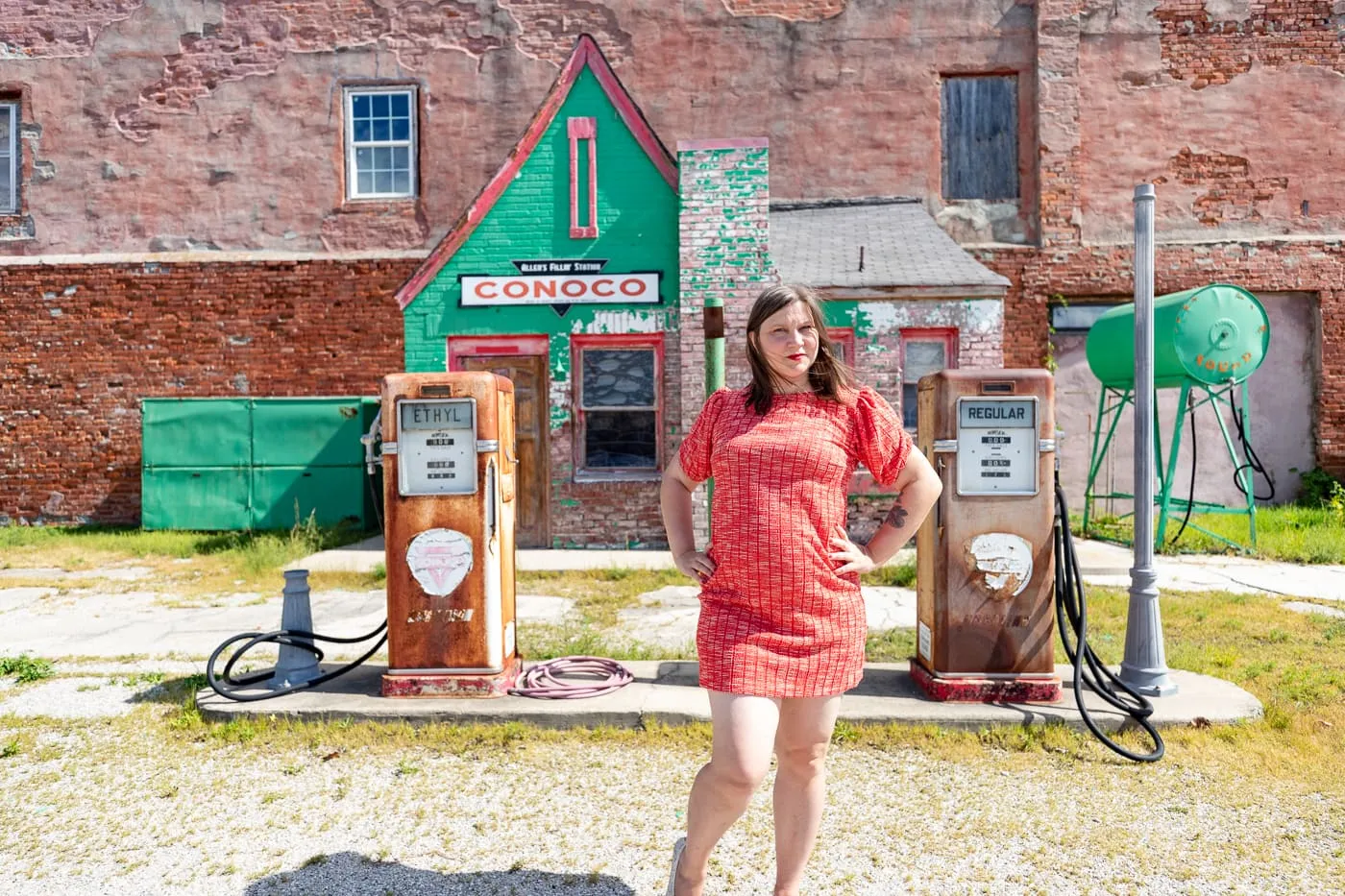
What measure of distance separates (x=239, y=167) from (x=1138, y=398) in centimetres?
1384

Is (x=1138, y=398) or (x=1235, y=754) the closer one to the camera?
(x=1235, y=754)

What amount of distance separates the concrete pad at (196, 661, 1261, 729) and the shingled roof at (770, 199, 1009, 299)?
658 cm

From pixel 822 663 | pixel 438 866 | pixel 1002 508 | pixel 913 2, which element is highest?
pixel 913 2

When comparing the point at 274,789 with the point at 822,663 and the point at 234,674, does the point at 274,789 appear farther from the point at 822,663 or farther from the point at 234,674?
the point at 822,663

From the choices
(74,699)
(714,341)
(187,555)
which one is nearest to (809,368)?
(714,341)

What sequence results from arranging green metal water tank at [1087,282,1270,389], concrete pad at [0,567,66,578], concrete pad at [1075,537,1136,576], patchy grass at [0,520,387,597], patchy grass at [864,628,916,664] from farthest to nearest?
green metal water tank at [1087,282,1270,389]
concrete pad at [0,567,66,578]
concrete pad at [1075,537,1136,576]
patchy grass at [0,520,387,597]
patchy grass at [864,628,916,664]

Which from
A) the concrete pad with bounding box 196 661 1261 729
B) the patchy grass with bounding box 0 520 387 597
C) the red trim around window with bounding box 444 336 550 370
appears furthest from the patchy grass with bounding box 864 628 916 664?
the red trim around window with bounding box 444 336 550 370

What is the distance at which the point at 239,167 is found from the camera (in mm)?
14234

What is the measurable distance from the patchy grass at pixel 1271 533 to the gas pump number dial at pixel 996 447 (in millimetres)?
7132

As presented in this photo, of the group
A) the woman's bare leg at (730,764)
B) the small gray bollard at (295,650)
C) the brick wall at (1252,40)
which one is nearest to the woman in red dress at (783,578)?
the woman's bare leg at (730,764)

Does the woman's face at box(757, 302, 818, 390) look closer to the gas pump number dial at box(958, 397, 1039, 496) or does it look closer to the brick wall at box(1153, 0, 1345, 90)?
the gas pump number dial at box(958, 397, 1039, 496)

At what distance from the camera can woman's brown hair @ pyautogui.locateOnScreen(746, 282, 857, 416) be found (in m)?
2.76

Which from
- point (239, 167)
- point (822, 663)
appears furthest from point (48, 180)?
point (822, 663)

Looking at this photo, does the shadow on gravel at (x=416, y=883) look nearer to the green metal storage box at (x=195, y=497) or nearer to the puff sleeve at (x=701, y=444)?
the puff sleeve at (x=701, y=444)
